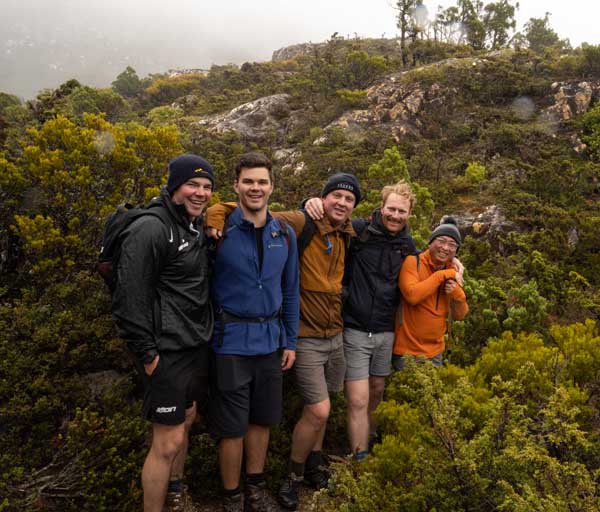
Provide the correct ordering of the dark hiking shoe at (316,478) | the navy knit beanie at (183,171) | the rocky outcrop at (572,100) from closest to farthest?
the navy knit beanie at (183,171) → the dark hiking shoe at (316,478) → the rocky outcrop at (572,100)

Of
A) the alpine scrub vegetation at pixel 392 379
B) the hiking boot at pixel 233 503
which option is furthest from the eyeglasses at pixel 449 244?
the hiking boot at pixel 233 503

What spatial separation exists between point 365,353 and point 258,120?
77.7 feet

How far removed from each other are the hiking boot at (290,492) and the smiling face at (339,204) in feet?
6.08

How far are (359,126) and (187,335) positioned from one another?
2015cm

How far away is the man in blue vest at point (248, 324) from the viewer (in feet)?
7.91

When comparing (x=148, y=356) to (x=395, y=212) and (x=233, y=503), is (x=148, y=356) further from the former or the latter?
(x=395, y=212)

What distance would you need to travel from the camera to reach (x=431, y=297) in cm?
304

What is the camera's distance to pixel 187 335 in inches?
86.4

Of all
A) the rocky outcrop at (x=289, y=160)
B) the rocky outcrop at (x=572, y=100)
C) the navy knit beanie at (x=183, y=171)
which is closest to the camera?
the navy knit beanie at (x=183, y=171)

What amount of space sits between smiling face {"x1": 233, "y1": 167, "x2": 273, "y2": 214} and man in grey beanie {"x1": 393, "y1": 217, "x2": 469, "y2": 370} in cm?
124

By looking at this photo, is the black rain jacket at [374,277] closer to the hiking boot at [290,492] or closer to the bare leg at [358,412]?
the bare leg at [358,412]

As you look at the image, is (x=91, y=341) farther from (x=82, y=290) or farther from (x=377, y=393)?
(x=377, y=393)

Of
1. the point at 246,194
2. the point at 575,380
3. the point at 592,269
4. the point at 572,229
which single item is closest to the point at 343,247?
the point at 246,194

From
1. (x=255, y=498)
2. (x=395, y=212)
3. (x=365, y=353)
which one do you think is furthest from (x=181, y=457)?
(x=395, y=212)
